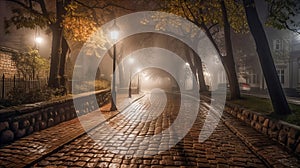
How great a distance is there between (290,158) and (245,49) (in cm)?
3154

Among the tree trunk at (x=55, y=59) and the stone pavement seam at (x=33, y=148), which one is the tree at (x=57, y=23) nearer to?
the tree trunk at (x=55, y=59)

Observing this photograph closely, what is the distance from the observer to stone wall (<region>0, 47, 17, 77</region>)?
16.9 m

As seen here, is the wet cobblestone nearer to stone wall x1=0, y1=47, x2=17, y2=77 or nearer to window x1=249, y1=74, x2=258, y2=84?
stone wall x1=0, y1=47, x2=17, y2=77

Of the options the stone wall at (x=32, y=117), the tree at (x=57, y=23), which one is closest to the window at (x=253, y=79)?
the tree at (x=57, y=23)

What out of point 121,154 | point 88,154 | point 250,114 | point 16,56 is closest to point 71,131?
point 88,154

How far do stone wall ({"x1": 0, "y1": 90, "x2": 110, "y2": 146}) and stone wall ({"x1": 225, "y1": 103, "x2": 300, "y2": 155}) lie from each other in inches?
270

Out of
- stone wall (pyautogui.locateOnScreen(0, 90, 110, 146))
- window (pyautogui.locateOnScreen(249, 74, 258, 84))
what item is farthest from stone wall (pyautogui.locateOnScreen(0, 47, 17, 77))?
window (pyautogui.locateOnScreen(249, 74, 258, 84))

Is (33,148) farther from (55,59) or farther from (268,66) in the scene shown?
(268,66)

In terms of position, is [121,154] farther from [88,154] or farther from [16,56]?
[16,56]

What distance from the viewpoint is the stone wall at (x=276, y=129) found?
4550 mm

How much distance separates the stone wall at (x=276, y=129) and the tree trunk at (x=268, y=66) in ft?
2.65

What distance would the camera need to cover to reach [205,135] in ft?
20.7

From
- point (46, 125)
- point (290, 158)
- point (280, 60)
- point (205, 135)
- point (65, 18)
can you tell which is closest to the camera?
point (290, 158)

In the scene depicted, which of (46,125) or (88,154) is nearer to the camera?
(88,154)
